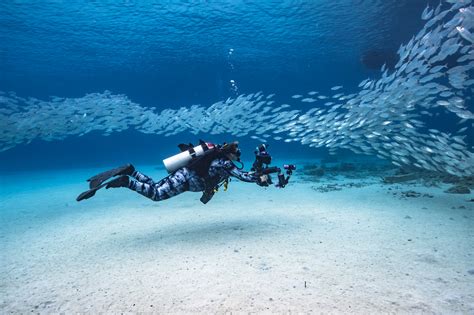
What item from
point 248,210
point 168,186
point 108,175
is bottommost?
point 248,210

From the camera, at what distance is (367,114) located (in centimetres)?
1190

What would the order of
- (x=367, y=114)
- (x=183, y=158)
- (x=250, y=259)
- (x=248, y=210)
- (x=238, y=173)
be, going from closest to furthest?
(x=250, y=259) < (x=183, y=158) < (x=238, y=173) < (x=248, y=210) < (x=367, y=114)

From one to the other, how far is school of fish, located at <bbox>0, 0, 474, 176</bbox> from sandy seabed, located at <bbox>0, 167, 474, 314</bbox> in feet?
8.23

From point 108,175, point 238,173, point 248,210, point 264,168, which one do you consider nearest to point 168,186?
point 108,175

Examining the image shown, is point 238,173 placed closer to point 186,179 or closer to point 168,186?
point 186,179

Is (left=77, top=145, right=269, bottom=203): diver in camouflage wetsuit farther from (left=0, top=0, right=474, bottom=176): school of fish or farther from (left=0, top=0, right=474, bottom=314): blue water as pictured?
(left=0, top=0, right=474, bottom=176): school of fish

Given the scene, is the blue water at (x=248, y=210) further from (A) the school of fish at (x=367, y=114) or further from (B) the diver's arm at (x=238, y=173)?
(B) the diver's arm at (x=238, y=173)

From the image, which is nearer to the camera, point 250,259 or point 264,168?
point 250,259

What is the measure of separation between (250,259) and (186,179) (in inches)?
79.6

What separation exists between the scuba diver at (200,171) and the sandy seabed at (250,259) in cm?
125

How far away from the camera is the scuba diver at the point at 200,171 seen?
218 inches

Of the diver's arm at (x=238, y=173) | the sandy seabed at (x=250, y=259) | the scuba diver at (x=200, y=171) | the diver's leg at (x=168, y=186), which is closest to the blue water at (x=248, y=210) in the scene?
the sandy seabed at (x=250, y=259)

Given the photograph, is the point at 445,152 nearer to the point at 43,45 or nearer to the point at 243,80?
the point at 43,45

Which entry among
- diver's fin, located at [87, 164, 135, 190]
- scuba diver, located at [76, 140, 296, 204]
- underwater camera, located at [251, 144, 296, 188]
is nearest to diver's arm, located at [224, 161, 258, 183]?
scuba diver, located at [76, 140, 296, 204]
